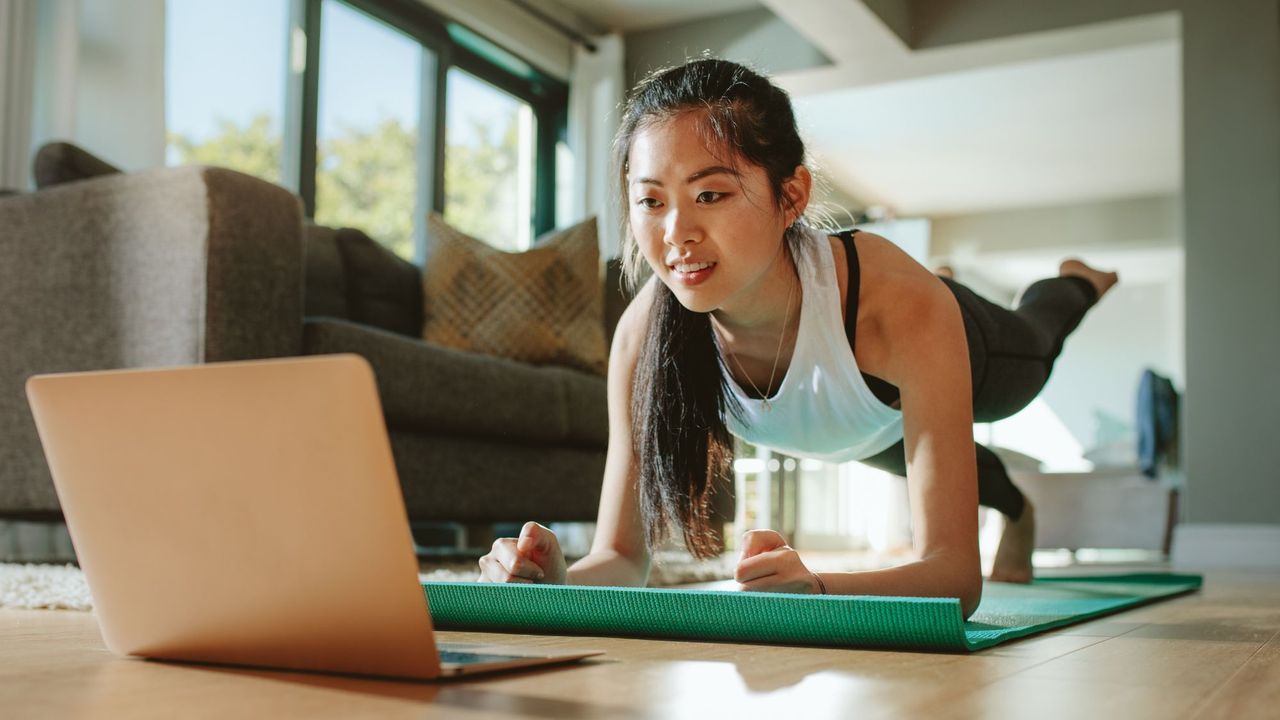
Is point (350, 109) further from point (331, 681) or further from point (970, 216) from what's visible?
point (970, 216)

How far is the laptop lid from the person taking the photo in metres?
0.61

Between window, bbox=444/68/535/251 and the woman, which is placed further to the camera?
window, bbox=444/68/535/251

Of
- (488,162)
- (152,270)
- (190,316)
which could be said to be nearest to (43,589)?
(190,316)

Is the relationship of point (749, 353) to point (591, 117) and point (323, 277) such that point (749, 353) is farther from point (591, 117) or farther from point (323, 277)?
point (591, 117)

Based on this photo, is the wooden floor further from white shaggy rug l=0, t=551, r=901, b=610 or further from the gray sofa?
the gray sofa

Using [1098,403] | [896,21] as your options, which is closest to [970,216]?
[1098,403]

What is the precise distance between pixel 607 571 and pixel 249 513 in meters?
0.74

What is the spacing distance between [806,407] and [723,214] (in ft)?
1.15

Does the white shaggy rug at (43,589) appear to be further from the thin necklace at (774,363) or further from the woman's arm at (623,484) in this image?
the thin necklace at (774,363)

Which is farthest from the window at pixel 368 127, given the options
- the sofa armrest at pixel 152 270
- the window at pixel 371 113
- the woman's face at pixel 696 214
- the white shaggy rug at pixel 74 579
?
the woman's face at pixel 696 214

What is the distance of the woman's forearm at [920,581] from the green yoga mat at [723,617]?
0.04 meters

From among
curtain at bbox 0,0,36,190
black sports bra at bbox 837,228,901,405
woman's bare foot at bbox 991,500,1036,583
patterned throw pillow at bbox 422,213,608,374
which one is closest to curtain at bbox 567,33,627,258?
patterned throw pillow at bbox 422,213,608,374

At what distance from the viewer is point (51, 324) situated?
7.25 feet

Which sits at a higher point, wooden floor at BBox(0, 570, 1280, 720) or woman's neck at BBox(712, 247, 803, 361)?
woman's neck at BBox(712, 247, 803, 361)
